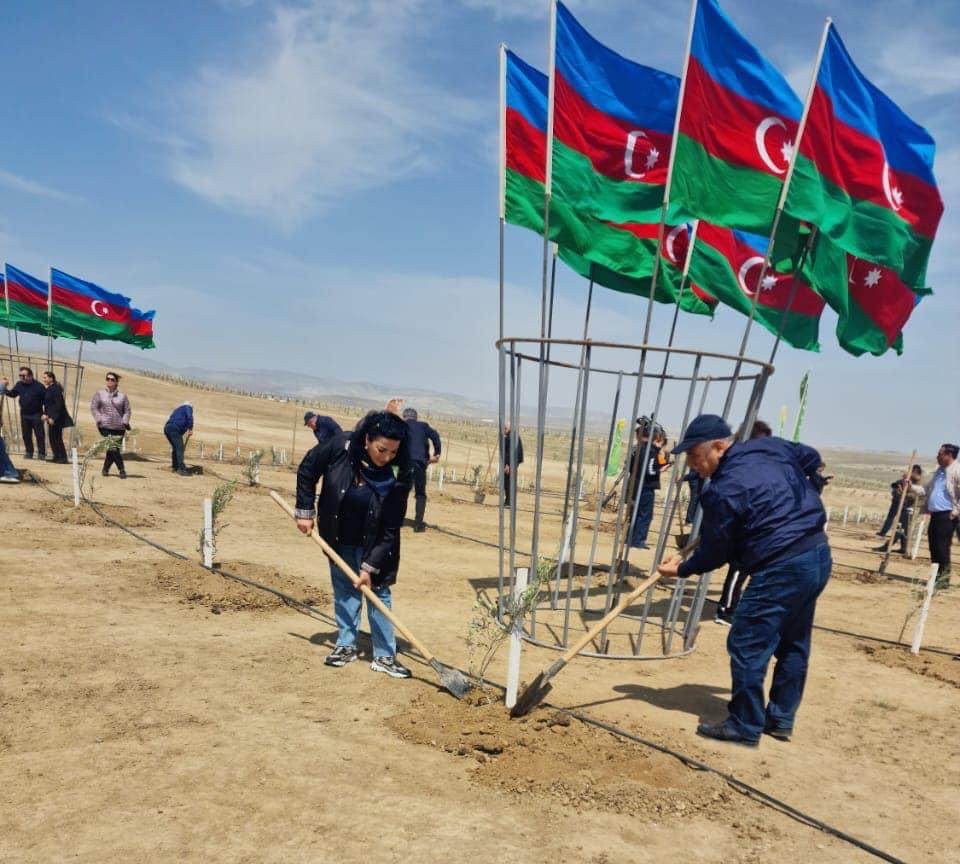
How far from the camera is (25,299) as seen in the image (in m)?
17.4

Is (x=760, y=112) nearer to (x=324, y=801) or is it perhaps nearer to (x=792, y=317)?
(x=792, y=317)

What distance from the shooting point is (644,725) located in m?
4.61

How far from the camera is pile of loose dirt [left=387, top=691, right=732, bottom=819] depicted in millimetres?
3582

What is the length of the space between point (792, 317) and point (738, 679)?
431 centimetres

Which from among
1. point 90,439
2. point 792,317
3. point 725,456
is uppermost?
point 792,317

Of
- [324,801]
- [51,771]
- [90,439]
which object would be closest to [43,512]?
[51,771]

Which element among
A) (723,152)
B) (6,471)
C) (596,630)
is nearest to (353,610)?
(596,630)

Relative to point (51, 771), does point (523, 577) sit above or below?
above

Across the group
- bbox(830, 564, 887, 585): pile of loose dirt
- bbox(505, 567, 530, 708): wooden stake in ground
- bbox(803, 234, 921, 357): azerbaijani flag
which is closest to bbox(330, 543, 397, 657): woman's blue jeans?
bbox(505, 567, 530, 708): wooden stake in ground

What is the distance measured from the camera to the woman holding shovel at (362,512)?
4906 millimetres

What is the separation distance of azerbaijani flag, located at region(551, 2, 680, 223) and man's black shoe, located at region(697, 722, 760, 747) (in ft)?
11.8

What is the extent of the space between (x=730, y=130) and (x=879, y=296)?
94.1 inches

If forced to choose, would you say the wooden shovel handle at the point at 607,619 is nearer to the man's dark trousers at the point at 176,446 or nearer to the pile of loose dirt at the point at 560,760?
the pile of loose dirt at the point at 560,760

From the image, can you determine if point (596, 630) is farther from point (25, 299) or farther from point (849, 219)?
point (25, 299)
